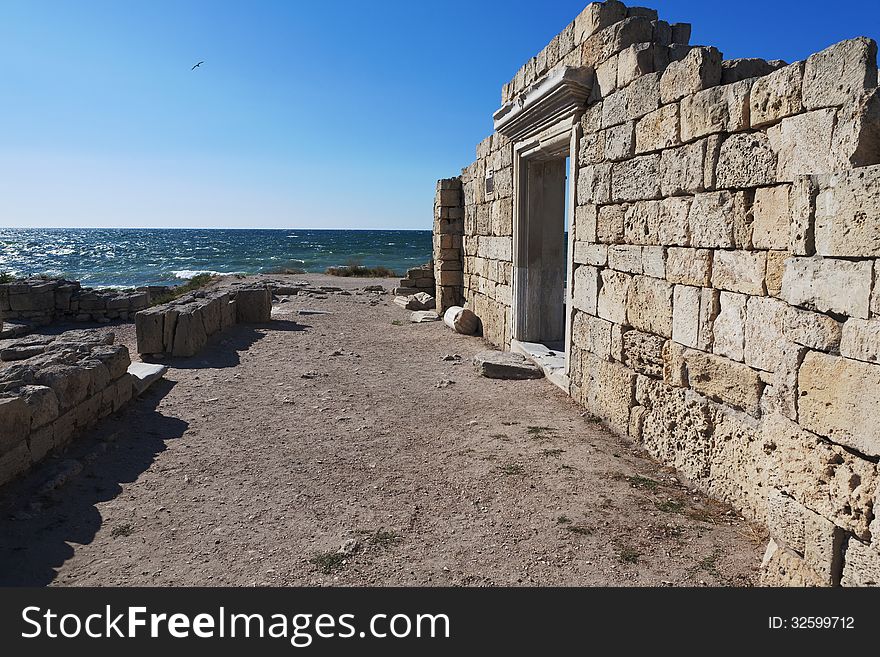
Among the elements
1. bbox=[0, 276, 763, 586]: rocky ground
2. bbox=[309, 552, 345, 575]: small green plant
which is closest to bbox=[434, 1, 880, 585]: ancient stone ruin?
bbox=[0, 276, 763, 586]: rocky ground

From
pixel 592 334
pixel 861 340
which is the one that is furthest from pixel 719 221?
pixel 592 334

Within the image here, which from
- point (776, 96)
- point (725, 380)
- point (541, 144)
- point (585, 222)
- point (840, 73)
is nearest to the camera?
point (840, 73)

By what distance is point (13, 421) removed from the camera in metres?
4.29

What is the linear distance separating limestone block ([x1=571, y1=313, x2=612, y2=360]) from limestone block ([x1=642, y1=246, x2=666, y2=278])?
79 centimetres

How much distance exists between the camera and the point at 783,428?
277cm

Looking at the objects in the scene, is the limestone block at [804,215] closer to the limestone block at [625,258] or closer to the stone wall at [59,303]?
the limestone block at [625,258]

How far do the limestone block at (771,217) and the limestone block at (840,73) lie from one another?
529 millimetres

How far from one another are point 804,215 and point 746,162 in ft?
4.18

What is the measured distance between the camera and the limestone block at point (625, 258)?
16.6ft

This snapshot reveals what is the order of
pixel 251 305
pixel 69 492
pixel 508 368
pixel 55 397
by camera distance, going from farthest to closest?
pixel 251 305, pixel 508 368, pixel 55 397, pixel 69 492

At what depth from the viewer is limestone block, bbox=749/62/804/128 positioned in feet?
10.8

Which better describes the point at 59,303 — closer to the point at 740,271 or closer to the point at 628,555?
the point at 628,555

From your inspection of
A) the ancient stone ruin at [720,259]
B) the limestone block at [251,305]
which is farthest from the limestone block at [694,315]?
the limestone block at [251,305]

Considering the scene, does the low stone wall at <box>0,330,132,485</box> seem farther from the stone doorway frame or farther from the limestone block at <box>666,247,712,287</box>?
the limestone block at <box>666,247,712,287</box>
